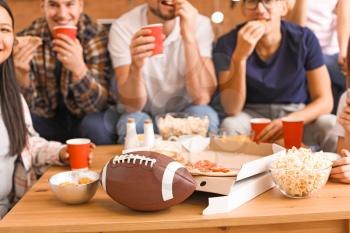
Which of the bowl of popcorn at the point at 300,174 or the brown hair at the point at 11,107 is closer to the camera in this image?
the bowl of popcorn at the point at 300,174

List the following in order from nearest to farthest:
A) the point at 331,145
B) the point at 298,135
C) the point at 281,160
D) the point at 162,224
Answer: the point at 162,224
the point at 281,160
the point at 298,135
the point at 331,145

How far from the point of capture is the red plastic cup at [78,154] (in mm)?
1468

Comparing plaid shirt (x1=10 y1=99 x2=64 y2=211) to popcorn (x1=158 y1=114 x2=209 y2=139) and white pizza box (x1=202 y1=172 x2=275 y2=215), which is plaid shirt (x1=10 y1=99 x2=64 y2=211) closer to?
popcorn (x1=158 y1=114 x2=209 y2=139)

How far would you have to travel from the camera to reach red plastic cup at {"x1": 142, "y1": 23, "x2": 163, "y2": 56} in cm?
169

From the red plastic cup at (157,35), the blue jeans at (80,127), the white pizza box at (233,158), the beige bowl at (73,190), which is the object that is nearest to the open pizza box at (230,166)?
the white pizza box at (233,158)

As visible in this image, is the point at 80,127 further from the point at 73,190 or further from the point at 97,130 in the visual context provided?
the point at 73,190

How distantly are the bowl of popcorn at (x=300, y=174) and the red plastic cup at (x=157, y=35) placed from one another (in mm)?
694

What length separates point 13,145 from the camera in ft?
5.08

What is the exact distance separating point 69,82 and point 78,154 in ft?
2.19

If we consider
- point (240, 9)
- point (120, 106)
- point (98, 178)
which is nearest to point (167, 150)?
point (98, 178)

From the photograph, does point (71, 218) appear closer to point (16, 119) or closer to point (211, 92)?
point (16, 119)

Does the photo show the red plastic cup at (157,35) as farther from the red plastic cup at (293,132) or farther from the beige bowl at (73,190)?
the beige bowl at (73,190)

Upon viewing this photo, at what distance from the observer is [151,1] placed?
6.66ft

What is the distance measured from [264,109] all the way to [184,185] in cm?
113
